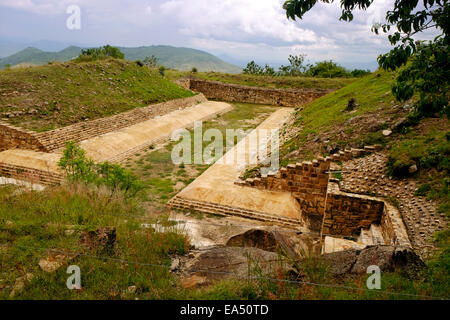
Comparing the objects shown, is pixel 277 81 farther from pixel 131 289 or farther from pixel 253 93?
pixel 131 289

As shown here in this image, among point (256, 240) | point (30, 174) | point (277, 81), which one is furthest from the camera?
point (277, 81)

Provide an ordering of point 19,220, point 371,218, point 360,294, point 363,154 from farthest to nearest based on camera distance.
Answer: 1. point 363,154
2. point 371,218
3. point 19,220
4. point 360,294

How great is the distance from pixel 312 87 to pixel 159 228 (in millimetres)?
30211

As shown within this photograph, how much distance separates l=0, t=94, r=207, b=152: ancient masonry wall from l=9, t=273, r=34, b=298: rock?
1087 centimetres

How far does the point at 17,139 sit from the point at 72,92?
226 inches

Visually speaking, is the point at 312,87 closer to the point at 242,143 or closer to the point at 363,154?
the point at 242,143

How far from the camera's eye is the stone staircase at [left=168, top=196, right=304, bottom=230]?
942 cm

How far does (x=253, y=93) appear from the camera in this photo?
33750 mm

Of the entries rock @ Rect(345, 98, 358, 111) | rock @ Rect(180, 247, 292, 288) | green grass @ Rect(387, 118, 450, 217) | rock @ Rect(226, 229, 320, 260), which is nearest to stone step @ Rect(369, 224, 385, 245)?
green grass @ Rect(387, 118, 450, 217)

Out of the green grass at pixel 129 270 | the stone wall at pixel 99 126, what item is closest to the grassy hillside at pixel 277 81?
the stone wall at pixel 99 126

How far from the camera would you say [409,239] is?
6.45 meters

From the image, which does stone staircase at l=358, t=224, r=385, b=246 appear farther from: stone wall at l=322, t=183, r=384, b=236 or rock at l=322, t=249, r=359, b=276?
rock at l=322, t=249, r=359, b=276

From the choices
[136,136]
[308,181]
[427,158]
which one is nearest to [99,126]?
[136,136]

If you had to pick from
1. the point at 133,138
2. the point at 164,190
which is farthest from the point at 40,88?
the point at 164,190
